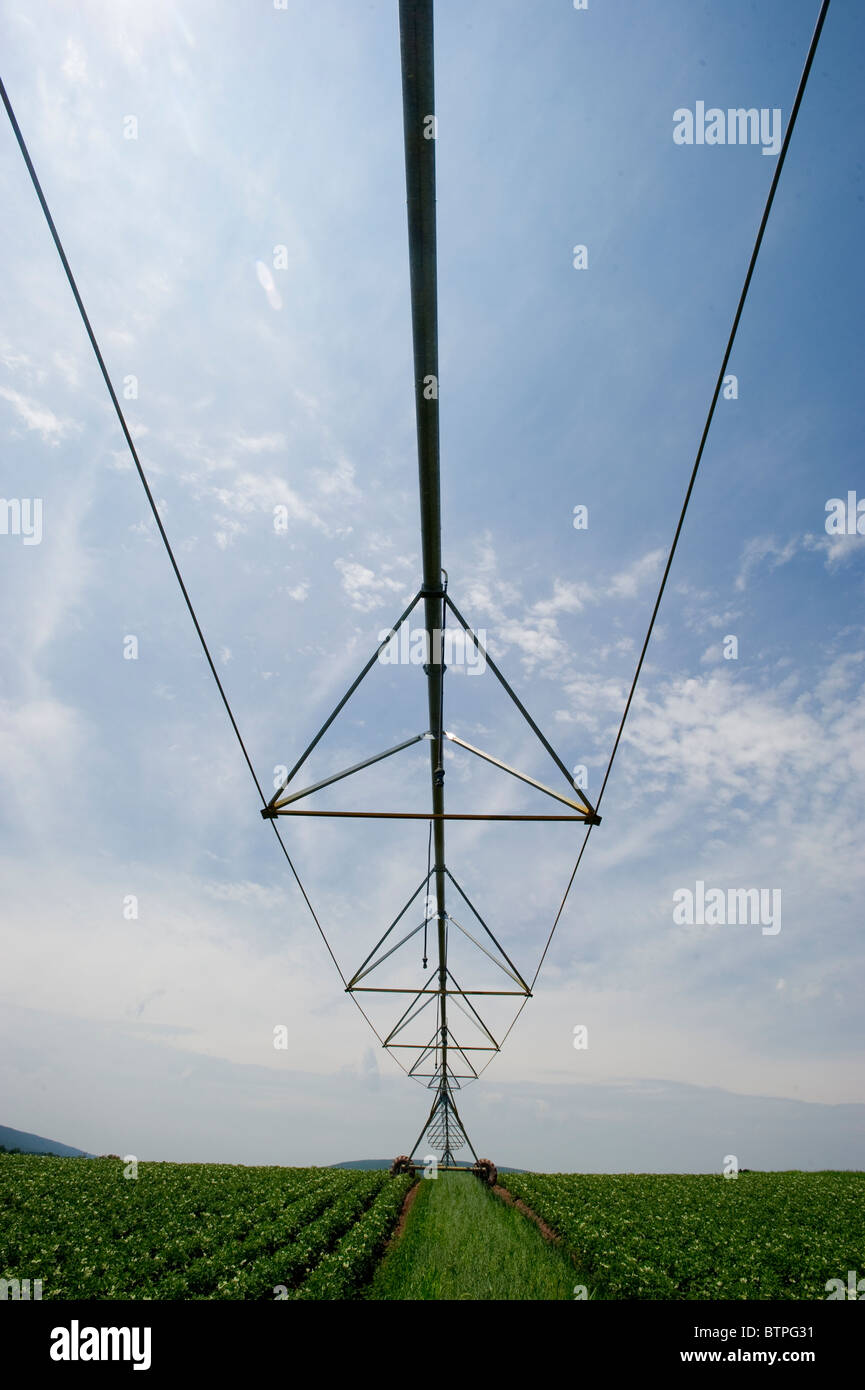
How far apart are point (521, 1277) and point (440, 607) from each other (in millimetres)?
10932

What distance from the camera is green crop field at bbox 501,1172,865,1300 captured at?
379 inches

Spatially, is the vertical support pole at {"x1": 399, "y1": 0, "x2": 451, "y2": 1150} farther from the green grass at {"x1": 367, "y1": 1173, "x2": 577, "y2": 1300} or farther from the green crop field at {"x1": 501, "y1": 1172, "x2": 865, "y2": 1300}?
the green crop field at {"x1": 501, "y1": 1172, "x2": 865, "y2": 1300}

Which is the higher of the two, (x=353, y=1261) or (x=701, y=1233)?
(x=353, y=1261)

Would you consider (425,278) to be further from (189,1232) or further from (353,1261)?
(189,1232)

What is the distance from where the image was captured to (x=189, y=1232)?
39.5 feet

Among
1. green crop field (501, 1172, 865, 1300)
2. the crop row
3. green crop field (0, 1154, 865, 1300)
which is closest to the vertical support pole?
the crop row

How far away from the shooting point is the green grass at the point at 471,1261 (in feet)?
30.8

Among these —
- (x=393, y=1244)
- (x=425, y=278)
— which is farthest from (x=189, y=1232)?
(x=425, y=278)

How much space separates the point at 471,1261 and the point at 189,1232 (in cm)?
551

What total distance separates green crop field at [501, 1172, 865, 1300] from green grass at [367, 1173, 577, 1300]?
0.58 m

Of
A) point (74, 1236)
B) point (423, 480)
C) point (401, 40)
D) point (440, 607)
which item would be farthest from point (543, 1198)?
point (401, 40)
